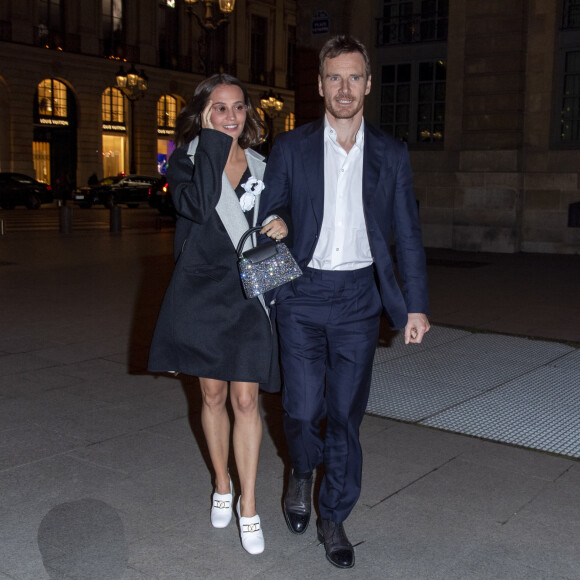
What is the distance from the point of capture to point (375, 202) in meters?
3.36

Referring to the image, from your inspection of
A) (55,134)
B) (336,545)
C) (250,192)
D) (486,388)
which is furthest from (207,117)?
(55,134)

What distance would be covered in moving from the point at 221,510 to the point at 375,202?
1532 mm

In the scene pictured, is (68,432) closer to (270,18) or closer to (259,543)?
(259,543)

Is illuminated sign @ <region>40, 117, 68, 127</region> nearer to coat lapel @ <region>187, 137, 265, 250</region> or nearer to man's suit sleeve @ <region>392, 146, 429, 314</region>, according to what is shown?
coat lapel @ <region>187, 137, 265, 250</region>

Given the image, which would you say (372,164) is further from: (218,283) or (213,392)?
(213,392)

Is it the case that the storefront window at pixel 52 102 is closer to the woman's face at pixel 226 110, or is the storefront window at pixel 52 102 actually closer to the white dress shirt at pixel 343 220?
the woman's face at pixel 226 110

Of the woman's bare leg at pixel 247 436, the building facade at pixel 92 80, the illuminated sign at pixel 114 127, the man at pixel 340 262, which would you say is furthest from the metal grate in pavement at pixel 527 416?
the illuminated sign at pixel 114 127

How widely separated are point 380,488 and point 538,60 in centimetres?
1315

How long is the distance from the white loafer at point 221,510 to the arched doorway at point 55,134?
3829cm

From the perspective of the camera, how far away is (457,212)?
52.7ft

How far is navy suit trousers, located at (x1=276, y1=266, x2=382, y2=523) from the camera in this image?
3354 mm

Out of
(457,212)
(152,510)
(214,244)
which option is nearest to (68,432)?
(152,510)

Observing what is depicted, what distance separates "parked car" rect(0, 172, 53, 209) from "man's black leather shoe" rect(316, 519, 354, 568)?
104ft

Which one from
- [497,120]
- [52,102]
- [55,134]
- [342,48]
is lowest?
[342,48]
